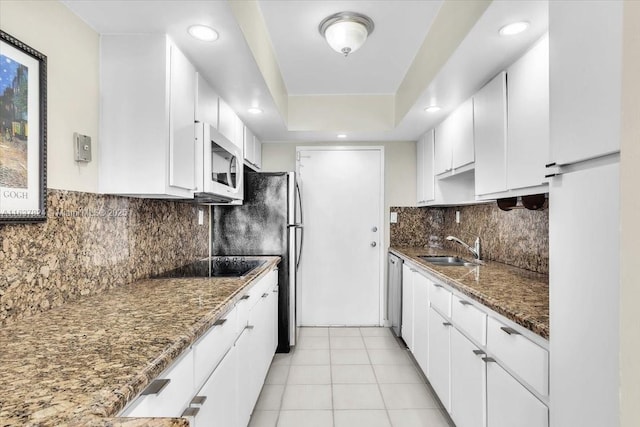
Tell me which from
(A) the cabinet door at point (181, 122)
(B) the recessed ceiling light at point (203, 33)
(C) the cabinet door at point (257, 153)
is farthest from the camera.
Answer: (C) the cabinet door at point (257, 153)

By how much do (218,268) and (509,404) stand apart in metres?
2.03

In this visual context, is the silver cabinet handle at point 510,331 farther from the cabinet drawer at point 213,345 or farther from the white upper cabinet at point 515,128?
the cabinet drawer at point 213,345

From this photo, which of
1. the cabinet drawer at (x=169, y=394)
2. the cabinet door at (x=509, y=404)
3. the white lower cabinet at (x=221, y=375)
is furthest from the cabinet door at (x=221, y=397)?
the cabinet door at (x=509, y=404)

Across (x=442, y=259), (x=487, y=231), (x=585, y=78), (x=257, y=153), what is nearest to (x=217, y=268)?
(x=257, y=153)

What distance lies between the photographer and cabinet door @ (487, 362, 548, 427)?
3.91 ft

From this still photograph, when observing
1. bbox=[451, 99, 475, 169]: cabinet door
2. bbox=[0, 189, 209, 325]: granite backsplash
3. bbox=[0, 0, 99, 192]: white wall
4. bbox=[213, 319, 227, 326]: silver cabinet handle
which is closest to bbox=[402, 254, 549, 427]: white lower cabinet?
bbox=[451, 99, 475, 169]: cabinet door

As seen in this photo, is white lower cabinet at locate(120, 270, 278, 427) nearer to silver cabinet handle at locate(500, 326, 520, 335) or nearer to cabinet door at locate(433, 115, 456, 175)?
silver cabinet handle at locate(500, 326, 520, 335)

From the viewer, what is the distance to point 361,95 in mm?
3443

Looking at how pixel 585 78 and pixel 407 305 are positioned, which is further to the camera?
pixel 407 305

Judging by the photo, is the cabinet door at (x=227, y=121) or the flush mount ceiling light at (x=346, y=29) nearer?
the flush mount ceiling light at (x=346, y=29)

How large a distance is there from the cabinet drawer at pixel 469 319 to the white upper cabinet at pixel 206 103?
1.72 meters

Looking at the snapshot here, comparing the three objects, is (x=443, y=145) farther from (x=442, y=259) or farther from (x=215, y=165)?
(x=215, y=165)

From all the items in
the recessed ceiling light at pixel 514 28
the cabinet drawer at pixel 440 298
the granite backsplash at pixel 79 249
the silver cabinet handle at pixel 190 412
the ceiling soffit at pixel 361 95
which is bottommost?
the silver cabinet handle at pixel 190 412

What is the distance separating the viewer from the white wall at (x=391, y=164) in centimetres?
400
